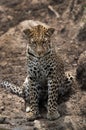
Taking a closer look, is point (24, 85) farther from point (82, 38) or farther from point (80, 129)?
point (82, 38)

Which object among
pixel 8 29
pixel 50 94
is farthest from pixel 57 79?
pixel 8 29

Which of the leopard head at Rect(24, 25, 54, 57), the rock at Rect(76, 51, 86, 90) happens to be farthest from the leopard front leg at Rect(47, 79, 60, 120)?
the rock at Rect(76, 51, 86, 90)

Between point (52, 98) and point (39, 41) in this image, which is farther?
point (52, 98)

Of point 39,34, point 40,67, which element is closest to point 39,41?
point 39,34

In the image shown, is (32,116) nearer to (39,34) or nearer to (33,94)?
(33,94)

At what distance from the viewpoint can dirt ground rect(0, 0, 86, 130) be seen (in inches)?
370

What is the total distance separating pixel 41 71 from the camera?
9.45 metres

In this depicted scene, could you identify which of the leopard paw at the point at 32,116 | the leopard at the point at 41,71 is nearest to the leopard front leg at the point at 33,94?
the leopard at the point at 41,71

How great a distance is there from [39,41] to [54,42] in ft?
13.0

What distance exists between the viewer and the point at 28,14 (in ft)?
47.7

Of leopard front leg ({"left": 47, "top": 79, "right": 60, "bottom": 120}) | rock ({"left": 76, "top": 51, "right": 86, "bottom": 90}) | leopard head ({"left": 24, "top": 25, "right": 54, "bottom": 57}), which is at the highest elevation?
leopard head ({"left": 24, "top": 25, "right": 54, "bottom": 57})

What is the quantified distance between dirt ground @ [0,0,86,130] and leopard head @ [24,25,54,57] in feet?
4.37

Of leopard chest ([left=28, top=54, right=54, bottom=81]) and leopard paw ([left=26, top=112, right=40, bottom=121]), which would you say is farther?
leopard paw ([left=26, top=112, right=40, bottom=121])

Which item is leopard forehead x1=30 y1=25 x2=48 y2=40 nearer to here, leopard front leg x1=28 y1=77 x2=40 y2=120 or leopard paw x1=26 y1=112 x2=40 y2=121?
leopard front leg x1=28 y1=77 x2=40 y2=120
